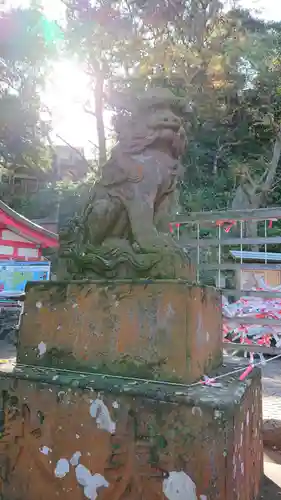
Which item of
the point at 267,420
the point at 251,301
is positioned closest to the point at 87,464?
the point at 267,420

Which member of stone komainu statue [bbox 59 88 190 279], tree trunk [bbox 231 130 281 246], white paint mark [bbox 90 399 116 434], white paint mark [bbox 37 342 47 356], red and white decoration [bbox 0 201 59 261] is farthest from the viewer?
tree trunk [bbox 231 130 281 246]

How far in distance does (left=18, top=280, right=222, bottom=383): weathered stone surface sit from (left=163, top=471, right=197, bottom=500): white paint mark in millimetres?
387

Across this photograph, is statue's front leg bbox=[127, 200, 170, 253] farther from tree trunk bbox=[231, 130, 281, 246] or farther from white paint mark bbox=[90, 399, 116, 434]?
tree trunk bbox=[231, 130, 281, 246]

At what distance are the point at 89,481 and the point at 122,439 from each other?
0.26m

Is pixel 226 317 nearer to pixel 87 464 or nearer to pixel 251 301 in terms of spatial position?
pixel 251 301

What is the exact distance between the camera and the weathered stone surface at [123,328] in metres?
1.87

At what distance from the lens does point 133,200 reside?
2355 mm

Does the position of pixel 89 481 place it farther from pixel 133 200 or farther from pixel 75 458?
pixel 133 200

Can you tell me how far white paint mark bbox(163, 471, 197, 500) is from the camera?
159 centimetres

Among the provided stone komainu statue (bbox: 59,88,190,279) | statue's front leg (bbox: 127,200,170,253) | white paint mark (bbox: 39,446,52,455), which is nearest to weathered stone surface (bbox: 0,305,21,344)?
stone komainu statue (bbox: 59,88,190,279)

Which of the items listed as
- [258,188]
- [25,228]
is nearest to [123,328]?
[25,228]

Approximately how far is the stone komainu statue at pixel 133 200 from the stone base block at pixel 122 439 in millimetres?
640

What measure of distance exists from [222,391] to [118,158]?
4.78 ft

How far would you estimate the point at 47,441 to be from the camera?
186cm
